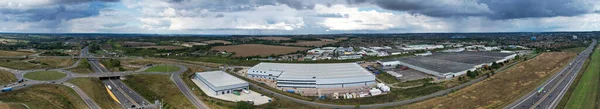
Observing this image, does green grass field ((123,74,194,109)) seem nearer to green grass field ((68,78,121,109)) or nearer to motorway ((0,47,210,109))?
motorway ((0,47,210,109))

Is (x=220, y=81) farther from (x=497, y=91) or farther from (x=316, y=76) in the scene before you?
(x=497, y=91)

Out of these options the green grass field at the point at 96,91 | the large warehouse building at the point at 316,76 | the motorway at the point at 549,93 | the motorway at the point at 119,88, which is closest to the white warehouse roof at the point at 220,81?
the motorway at the point at 119,88

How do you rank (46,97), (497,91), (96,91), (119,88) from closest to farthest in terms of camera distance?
1. (46,97)
2. (96,91)
3. (119,88)
4. (497,91)

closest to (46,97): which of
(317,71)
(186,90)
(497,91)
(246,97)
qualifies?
(186,90)

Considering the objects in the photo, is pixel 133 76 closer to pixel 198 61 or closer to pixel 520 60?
pixel 198 61

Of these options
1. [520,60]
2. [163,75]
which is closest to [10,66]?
[163,75]
